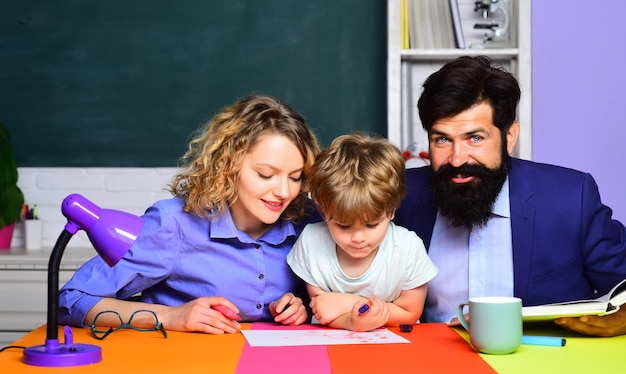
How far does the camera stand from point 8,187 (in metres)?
3.89

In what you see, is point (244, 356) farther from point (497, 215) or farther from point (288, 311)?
point (497, 215)

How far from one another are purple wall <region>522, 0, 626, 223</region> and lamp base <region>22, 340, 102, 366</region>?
2493mm

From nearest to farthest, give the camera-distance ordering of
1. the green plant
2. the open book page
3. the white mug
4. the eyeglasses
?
the white mug, the open book page, the eyeglasses, the green plant

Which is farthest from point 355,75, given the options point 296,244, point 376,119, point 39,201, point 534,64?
point 296,244

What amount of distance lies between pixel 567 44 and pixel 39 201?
101 inches

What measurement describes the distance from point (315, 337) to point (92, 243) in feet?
1.78

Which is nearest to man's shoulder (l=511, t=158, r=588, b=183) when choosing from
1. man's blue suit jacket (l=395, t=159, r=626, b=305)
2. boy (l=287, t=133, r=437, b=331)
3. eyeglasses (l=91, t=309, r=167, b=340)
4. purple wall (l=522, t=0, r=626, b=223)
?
man's blue suit jacket (l=395, t=159, r=626, b=305)

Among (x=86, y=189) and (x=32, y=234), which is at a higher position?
(x=86, y=189)

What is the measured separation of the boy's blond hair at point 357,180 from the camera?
1932mm

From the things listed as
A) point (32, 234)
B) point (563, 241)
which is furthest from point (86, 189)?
point (563, 241)

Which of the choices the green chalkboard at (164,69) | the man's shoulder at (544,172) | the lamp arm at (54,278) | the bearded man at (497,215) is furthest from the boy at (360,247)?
the green chalkboard at (164,69)

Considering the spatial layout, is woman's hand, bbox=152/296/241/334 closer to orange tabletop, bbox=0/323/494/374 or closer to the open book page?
orange tabletop, bbox=0/323/494/374

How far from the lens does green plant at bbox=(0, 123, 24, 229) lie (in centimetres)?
385

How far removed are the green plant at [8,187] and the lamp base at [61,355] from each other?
2372 millimetres
